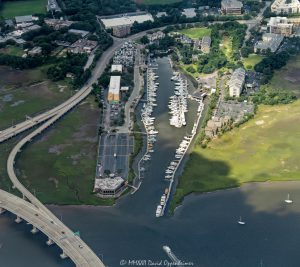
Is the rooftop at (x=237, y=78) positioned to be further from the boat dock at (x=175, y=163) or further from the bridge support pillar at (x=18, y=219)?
the bridge support pillar at (x=18, y=219)

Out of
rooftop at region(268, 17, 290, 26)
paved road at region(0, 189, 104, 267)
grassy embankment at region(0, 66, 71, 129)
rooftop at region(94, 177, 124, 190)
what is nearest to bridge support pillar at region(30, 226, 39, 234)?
paved road at region(0, 189, 104, 267)

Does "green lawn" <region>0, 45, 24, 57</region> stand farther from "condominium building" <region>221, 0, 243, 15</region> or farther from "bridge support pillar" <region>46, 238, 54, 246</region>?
"bridge support pillar" <region>46, 238, 54, 246</region>

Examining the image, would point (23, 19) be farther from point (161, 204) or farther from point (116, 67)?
point (161, 204)

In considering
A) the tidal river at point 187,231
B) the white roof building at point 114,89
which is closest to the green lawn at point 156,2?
the white roof building at point 114,89

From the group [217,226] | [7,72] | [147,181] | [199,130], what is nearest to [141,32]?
[7,72]

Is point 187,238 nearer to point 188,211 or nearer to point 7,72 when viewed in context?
point 188,211

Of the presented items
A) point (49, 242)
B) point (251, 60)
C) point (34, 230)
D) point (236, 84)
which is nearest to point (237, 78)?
point (236, 84)
